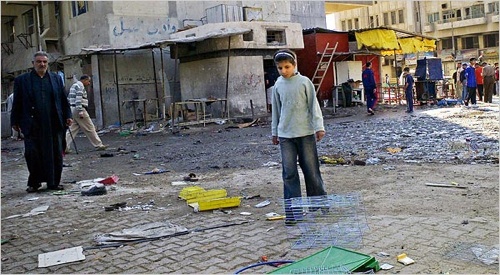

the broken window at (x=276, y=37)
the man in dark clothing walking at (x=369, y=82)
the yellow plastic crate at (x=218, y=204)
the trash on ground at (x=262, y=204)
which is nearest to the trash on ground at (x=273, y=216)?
the trash on ground at (x=262, y=204)

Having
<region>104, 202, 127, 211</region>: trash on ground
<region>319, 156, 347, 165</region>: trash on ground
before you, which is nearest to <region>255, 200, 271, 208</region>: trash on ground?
<region>104, 202, 127, 211</region>: trash on ground

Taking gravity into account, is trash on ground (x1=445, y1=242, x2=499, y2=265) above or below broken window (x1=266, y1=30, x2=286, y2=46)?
below

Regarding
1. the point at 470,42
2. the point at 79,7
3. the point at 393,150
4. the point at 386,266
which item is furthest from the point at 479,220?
the point at 470,42

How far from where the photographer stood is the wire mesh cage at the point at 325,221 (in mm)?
3701

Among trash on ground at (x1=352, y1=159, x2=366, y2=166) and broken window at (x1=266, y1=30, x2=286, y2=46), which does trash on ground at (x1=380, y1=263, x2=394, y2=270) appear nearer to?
trash on ground at (x1=352, y1=159, x2=366, y2=166)

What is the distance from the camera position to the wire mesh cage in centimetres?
370

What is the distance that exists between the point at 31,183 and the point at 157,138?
8.01 m

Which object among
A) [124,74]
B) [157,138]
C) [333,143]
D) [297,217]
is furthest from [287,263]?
[124,74]

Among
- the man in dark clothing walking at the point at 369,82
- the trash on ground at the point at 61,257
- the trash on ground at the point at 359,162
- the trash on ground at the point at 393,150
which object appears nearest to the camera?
the trash on ground at the point at 61,257

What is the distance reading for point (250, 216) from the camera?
466 centimetres

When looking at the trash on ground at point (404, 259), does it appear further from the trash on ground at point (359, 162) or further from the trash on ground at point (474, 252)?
the trash on ground at point (359, 162)

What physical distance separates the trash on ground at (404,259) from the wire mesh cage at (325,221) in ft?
1.20

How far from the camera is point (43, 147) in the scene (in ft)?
21.4

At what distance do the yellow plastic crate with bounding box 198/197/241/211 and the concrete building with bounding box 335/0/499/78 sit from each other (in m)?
39.4
